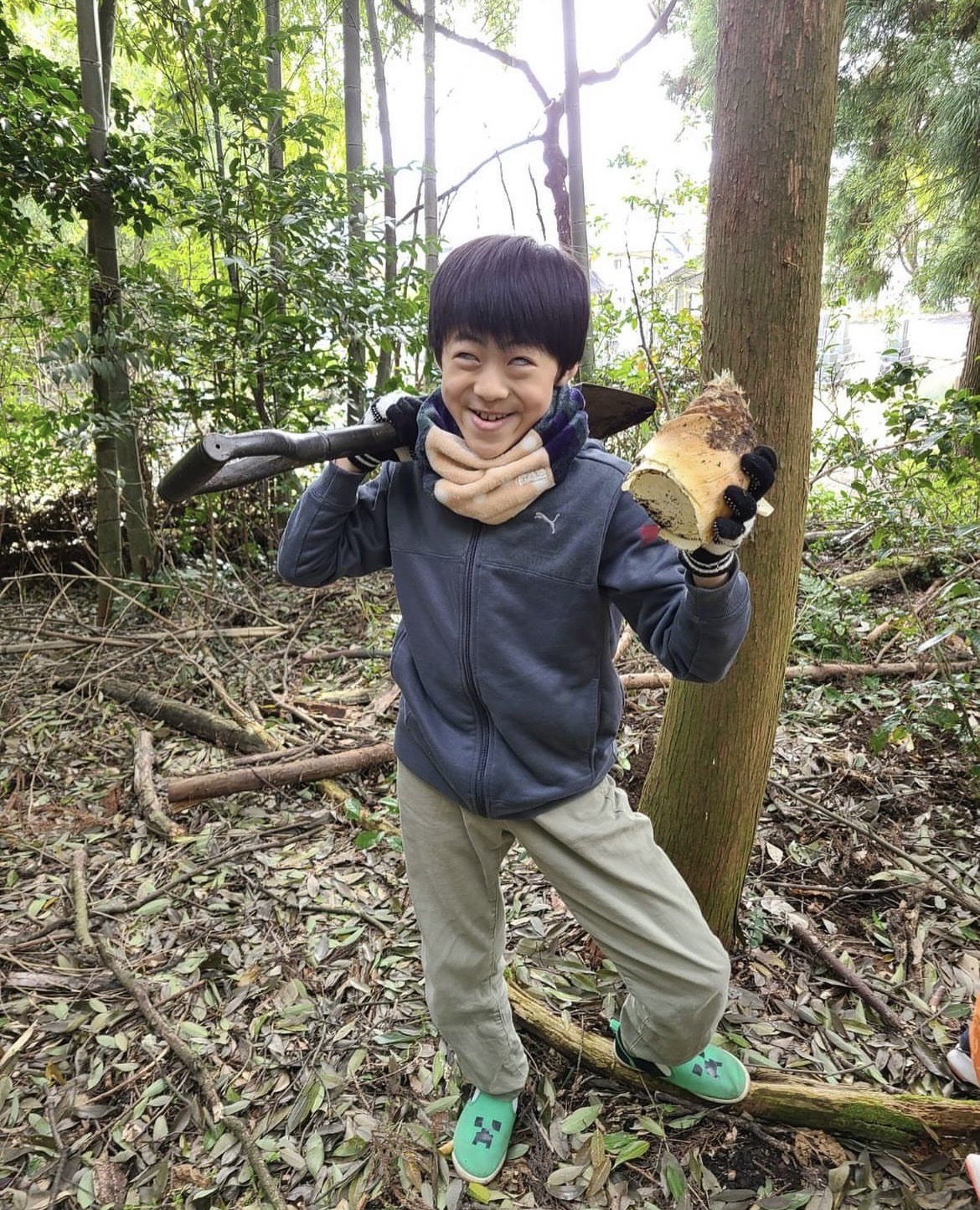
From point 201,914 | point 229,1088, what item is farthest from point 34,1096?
point 201,914

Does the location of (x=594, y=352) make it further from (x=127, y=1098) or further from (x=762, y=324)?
(x=127, y=1098)

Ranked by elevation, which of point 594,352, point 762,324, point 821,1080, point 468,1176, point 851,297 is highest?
point 851,297

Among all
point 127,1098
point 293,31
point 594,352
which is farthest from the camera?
point 594,352

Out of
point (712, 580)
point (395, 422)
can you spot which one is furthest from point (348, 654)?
point (712, 580)

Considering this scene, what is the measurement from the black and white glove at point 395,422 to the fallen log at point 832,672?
6.46ft

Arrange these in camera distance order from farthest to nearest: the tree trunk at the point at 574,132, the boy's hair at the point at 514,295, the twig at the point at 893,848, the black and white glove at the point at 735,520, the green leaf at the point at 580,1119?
the tree trunk at the point at 574,132, the twig at the point at 893,848, the green leaf at the point at 580,1119, the boy's hair at the point at 514,295, the black and white glove at the point at 735,520

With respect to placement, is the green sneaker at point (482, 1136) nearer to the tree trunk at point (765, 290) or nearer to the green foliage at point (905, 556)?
the tree trunk at point (765, 290)

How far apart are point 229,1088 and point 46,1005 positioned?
0.63 m

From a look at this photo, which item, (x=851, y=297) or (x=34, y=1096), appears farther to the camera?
(x=851, y=297)

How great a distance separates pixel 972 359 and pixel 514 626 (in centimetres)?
658

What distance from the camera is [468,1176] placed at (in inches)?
60.5

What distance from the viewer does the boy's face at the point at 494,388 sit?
1.17 meters

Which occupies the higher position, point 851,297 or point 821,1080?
point 851,297

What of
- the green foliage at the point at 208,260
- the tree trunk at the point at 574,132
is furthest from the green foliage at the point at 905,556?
Result: the tree trunk at the point at 574,132
